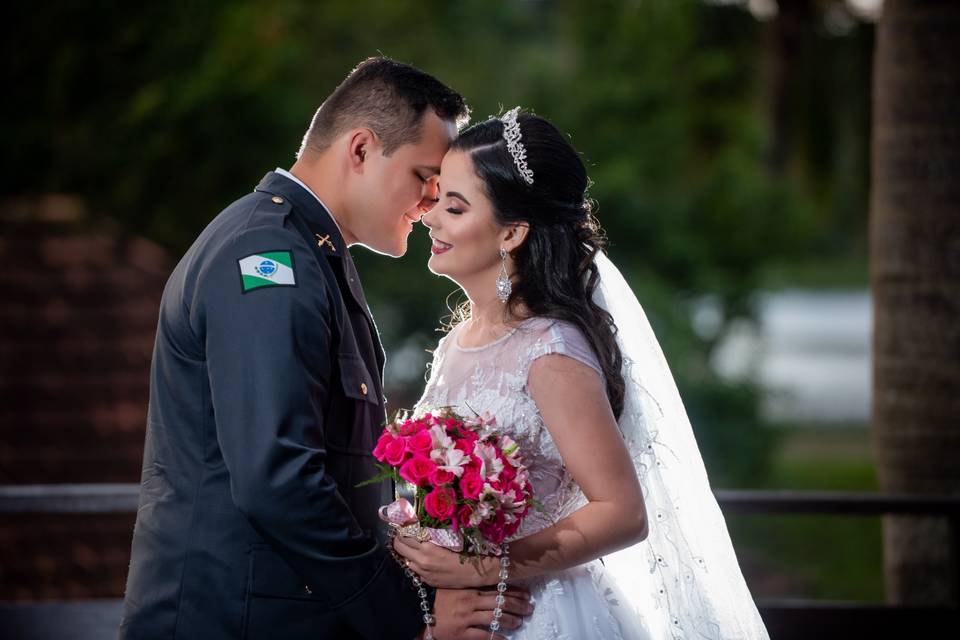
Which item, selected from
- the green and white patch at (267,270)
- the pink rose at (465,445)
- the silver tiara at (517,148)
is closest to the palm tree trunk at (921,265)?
the silver tiara at (517,148)

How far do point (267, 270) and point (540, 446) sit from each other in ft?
2.61

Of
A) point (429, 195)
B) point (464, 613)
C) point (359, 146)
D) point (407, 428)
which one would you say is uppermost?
point (359, 146)

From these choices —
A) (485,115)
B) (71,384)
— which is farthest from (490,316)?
(485,115)

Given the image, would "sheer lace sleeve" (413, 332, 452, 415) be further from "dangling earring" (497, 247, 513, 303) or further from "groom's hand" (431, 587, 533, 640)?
"groom's hand" (431, 587, 533, 640)

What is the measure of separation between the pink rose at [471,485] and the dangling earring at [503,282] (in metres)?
0.59

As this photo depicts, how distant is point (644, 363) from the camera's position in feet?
10.2

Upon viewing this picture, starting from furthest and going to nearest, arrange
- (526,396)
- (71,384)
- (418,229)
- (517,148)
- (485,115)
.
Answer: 1. (485,115)
2. (418,229)
3. (71,384)
4. (517,148)
5. (526,396)

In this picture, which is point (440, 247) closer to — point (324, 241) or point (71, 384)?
point (324, 241)

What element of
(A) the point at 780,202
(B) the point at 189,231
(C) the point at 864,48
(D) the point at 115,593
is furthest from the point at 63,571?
(C) the point at 864,48

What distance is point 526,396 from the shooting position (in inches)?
109

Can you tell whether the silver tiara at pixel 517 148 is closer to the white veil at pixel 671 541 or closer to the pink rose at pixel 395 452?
the white veil at pixel 671 541

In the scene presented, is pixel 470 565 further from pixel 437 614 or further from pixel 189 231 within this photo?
pixel 189 231

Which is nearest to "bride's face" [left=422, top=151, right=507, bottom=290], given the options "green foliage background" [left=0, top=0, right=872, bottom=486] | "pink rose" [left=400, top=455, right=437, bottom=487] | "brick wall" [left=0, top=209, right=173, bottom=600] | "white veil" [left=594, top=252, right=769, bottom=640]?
"white veil" [left=594, top=252, right=769, bottom=640]

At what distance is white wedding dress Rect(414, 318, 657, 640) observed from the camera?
9.05 feet
